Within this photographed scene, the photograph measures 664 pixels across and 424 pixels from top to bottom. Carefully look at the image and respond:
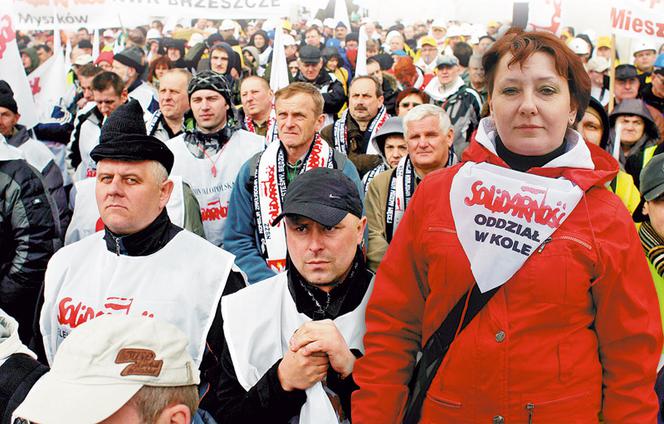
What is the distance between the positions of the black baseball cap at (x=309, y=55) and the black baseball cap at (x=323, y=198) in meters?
6.52

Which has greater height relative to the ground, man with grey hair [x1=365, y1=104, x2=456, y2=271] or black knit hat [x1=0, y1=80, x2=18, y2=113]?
black knit hat [x1=0, y1=80, x2=18, y2=113]

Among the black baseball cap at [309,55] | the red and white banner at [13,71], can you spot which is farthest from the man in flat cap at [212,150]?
the black baseball cap at [309,55]

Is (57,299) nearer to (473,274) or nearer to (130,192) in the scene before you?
(130,192)

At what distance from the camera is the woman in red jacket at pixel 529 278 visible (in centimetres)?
224

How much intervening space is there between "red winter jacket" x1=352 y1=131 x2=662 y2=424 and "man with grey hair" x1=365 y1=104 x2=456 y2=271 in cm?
176

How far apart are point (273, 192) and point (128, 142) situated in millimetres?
1169

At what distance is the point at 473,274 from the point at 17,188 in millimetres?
2784

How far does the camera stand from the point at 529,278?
225cm

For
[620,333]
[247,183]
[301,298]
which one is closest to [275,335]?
[301,298]

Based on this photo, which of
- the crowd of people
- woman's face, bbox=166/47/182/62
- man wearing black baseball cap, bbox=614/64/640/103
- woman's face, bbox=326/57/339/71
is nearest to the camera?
the crowd of people

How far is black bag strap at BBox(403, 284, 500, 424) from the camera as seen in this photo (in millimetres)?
2291

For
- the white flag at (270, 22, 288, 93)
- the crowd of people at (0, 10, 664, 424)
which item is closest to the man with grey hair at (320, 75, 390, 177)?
the white flag at (270, 22, 288, 93)

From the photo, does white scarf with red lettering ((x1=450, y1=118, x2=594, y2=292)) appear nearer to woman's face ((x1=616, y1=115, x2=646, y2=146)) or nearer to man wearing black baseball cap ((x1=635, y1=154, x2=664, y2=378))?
man wearing black baseball cap ((x1=635, y1=154, x2=664, y2=378))

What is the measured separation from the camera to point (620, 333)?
7.39ft
